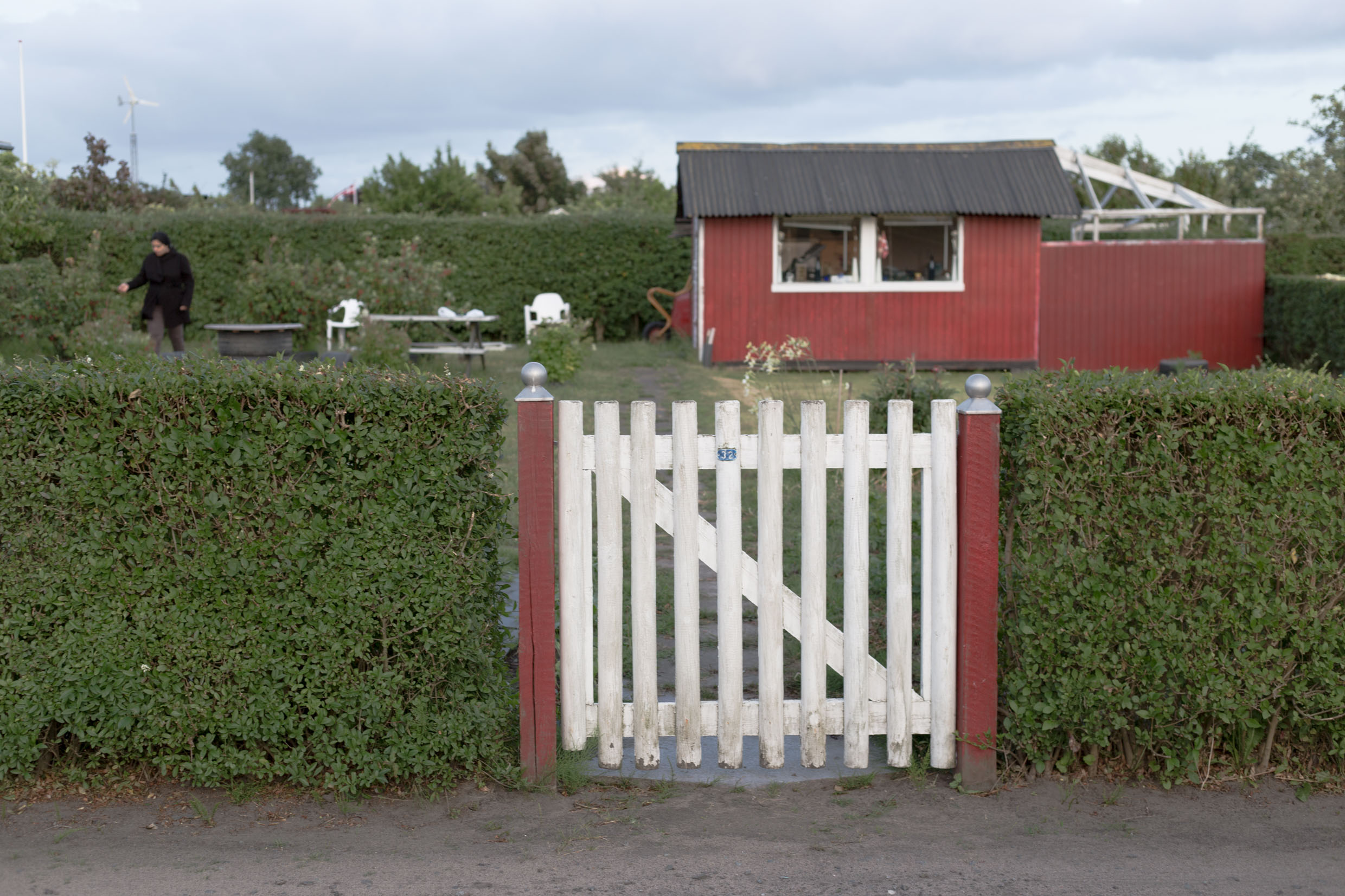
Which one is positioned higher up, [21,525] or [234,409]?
[234,409]

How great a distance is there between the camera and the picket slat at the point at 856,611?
12.7 ft

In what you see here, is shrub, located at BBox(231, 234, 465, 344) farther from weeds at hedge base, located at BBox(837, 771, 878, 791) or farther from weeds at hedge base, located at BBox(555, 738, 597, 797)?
weeds at hedge base, located at BBox(837, 771, 878, 791)

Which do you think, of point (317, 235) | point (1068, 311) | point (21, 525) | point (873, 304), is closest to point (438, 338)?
point (317, 235)

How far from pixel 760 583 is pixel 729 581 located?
0.10 metres

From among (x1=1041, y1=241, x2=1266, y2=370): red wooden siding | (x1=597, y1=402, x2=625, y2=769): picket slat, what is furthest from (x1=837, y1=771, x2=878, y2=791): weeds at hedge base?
(x1=1041, y1=241, x2=1266, y2=370): red wooden siding

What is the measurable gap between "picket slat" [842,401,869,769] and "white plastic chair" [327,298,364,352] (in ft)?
41.3

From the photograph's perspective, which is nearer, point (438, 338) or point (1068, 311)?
point (1068, 311)

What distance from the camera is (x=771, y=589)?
3893 mm

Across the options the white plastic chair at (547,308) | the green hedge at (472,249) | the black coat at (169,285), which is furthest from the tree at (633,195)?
the black coat at (169,285)

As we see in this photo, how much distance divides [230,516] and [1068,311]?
56.9 ft

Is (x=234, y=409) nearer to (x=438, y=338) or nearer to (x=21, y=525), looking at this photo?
(x=21, y=525)

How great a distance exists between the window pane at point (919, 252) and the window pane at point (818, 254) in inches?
19.5

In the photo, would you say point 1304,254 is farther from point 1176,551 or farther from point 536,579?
point 536,579

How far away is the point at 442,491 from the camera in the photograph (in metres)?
3.63
